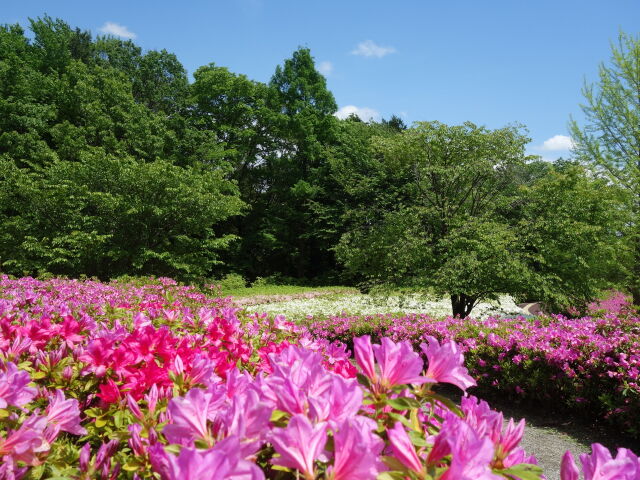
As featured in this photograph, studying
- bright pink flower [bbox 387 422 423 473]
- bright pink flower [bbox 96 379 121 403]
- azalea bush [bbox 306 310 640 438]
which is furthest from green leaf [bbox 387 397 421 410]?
azalea bush [bbox 306 310 640 438]

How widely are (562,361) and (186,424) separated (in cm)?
529

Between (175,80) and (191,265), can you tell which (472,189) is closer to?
(191,265)

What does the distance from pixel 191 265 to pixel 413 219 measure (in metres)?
10.3

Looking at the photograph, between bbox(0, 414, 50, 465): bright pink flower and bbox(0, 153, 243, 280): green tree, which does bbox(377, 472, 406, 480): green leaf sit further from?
bbox(0, 153, 243, 280): green tree

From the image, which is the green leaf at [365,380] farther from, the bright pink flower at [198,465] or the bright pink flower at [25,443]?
the bright pink flower at [25,443]

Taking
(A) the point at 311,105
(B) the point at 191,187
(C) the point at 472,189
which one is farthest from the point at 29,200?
(A) the point at 311,105

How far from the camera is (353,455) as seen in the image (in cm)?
69

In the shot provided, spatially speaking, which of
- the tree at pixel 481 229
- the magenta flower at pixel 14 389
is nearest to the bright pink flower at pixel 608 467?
the magenta flower at pixel 14 389

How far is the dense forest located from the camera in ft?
29.3

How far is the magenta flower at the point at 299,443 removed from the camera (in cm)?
69

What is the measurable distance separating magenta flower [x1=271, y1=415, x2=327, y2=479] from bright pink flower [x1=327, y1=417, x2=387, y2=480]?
0.10 feet

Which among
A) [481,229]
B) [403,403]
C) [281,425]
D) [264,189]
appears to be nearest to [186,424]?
[281,425]

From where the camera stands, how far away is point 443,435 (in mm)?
769

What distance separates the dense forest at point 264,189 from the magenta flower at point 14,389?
7907mm
